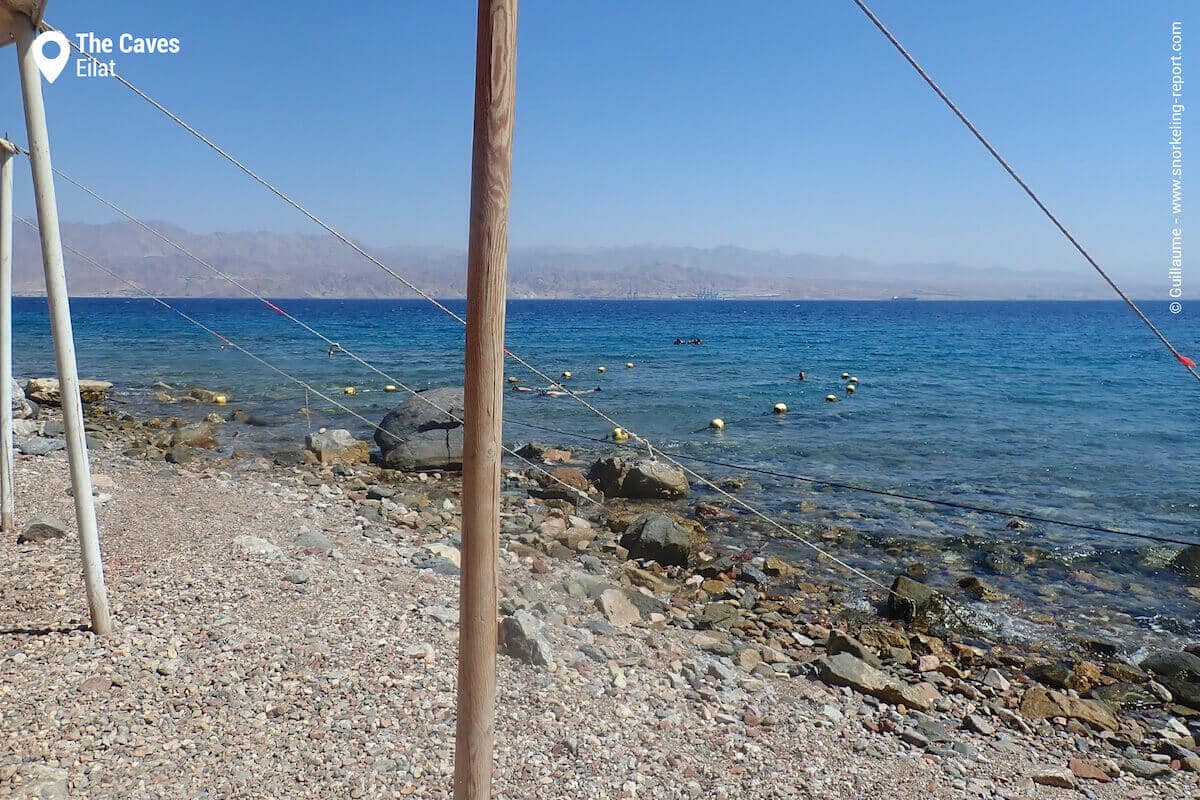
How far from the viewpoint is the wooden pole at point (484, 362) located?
2771mm

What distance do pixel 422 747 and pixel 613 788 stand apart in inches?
48.7

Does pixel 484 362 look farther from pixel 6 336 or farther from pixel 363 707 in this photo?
pixel 6 336

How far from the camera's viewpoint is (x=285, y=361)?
1716 inches

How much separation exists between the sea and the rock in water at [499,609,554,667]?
17.9ft

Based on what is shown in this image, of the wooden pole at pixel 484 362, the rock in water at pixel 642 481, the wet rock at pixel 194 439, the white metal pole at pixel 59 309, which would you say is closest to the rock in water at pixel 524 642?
the white metal pole at pixel 59 309

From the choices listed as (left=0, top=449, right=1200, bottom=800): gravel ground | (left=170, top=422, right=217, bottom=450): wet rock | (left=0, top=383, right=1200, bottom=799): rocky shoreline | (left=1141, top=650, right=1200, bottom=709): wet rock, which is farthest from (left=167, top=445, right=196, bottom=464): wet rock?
(left=1141, top=650, right=1200, bottom=709): wet rock

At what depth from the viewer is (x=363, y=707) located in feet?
17.5

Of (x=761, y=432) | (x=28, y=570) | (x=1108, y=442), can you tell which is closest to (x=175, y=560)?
(x=28, y=570)

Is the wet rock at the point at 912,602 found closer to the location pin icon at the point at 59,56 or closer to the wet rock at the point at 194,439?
the location pin icon at the point at 59,56

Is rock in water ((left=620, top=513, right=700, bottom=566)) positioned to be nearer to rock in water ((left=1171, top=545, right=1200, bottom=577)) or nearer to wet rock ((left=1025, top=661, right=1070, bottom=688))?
wet rock ((left=1025, top=661, right=1070, bottom=688))

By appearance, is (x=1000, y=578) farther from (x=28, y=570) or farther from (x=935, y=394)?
(x=935, y=394)

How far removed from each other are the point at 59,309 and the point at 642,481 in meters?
10.4

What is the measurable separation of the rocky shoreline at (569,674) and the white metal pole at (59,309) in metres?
0.50

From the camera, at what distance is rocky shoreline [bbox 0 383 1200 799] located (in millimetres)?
4926
